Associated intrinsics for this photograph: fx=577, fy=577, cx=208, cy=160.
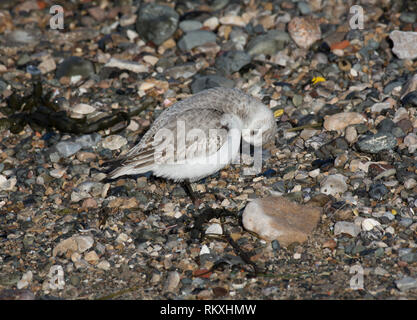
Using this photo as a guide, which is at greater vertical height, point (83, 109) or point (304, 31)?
point (304, 31)

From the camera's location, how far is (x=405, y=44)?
7.80m

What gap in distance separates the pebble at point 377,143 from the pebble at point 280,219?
1179mm

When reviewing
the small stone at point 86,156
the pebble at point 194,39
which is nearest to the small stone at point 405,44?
the pebble at point 194,39

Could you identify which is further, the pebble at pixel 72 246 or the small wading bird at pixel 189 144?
the small wading bird at pixel 189 144

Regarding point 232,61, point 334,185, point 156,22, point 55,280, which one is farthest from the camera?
point 156,22

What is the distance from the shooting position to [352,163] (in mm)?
6160

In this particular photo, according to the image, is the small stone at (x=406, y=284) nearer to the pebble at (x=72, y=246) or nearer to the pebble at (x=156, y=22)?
the pebble at (x=72, y=246)

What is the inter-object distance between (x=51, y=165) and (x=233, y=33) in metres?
3.42

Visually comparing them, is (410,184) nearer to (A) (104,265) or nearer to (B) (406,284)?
(B) (406,284)

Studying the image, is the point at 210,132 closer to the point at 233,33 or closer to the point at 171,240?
the point at 171,240

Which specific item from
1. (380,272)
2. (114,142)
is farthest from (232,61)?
(380,272)

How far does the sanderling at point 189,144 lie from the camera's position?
593 centimetres

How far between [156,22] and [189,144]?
340 centimetres

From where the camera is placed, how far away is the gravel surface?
199 inches
